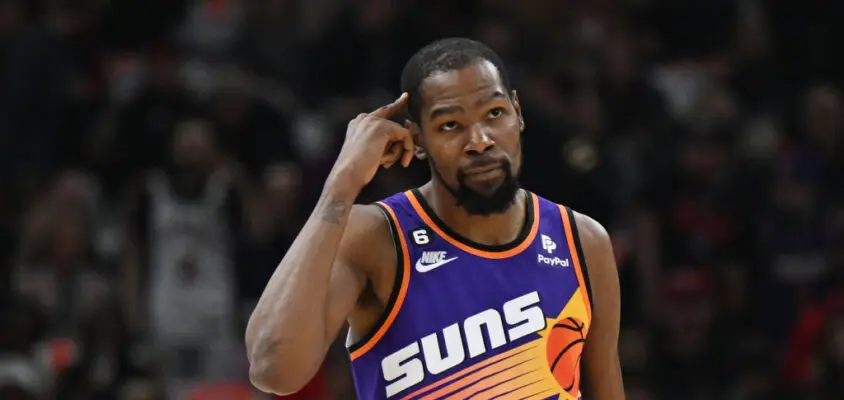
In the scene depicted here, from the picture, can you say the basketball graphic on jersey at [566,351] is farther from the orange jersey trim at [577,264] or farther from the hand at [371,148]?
the hand at [371,148]

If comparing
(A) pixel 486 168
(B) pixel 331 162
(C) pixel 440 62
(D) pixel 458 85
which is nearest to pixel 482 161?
(A) pixel 486 168

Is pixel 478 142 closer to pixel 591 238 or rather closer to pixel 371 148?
pixel 371 148

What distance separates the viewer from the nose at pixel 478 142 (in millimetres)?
4066

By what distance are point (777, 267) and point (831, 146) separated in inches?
45.6

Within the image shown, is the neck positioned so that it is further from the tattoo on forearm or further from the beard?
the tattoo on forearm

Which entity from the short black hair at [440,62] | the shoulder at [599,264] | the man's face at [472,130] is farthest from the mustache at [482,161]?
the shoulder at [599,264]

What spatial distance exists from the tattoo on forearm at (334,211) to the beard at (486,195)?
385 millimetres

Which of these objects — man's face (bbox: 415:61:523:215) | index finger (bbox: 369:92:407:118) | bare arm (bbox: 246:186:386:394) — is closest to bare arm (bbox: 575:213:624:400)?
man's face (bbox: 415:61:523:215)

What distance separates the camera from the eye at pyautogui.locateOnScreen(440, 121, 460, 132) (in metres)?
4.12

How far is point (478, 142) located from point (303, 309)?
746 millimetres

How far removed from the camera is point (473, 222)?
432 centimetres

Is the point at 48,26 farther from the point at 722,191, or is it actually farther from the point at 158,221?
the point at 722,191

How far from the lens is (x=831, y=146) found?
10656mm

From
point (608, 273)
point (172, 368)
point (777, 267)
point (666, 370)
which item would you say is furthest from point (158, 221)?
point (608, 273)
